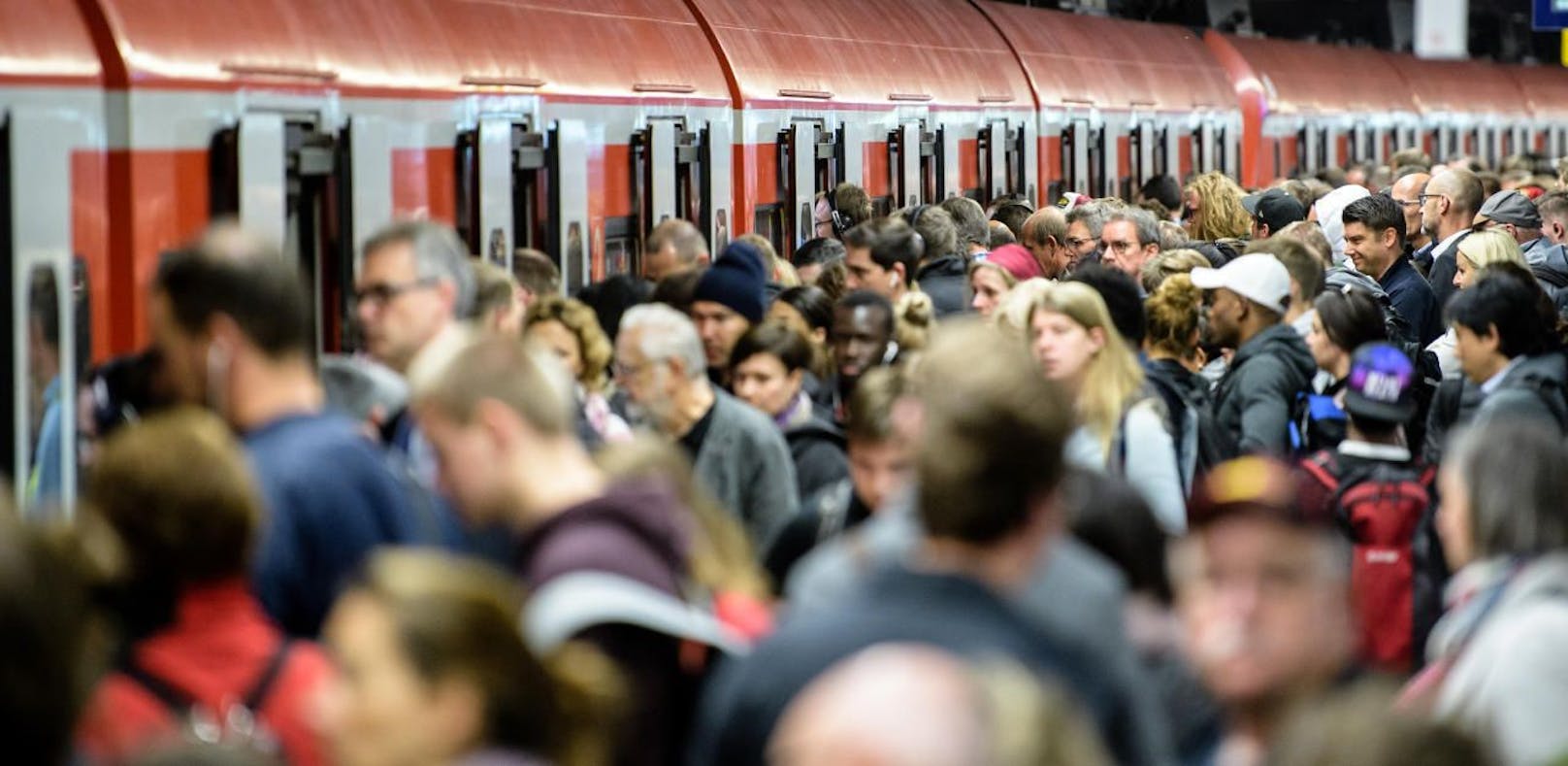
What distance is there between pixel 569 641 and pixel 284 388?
40.8 inches

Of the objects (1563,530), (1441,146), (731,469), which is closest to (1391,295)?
(731,469)

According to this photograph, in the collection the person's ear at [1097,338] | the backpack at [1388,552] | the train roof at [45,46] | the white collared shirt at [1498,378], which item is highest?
the train roof at [45,46]

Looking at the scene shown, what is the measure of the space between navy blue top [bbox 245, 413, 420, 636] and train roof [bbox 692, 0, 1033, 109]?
846 cm

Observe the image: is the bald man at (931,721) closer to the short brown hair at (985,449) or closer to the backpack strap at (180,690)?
the short brown hair at (985,449)

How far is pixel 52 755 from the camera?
10.2 ft

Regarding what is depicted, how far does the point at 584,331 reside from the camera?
7309mm

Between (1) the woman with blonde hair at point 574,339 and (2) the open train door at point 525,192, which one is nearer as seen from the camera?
(1) the woman with blonde hair at point 574,339

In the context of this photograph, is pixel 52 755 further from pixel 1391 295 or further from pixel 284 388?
pixel 1391 295

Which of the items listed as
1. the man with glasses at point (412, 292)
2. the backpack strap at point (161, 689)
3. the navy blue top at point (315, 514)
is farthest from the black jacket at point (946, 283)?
the backpack strap at point (161, 689)

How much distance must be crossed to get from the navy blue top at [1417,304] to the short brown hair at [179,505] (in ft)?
26.8

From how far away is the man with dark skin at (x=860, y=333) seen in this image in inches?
307

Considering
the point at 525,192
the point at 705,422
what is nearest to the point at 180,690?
the point at 705,422

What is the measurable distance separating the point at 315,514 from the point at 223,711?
0.68 metres

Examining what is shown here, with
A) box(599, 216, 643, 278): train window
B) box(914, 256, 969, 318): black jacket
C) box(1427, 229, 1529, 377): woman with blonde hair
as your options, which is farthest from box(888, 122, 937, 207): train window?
box(914, 256, 969, 318): black jacket
